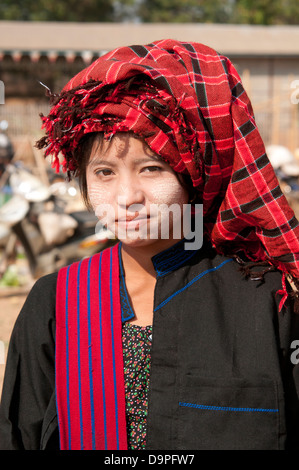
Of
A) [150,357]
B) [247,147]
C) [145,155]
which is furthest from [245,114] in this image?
[150,357]

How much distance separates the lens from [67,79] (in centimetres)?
1634

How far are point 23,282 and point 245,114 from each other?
569 cm

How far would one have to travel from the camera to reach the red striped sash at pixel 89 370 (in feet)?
4.68

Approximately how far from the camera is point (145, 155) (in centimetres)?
137

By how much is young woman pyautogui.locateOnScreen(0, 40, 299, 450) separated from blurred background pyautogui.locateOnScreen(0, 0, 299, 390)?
0.28 m

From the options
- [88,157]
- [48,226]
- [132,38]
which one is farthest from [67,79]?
[88,157]

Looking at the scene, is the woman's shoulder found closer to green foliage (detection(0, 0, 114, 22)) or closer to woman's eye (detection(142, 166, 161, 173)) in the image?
woman's eye (detection(142, 166, 161, 173))

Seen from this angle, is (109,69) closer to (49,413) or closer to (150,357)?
(150,357)

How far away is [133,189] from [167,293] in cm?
33

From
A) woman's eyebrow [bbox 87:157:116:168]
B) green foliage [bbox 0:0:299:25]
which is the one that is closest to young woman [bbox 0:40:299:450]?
woman's eyebrow [bbox 87:157:116:168]

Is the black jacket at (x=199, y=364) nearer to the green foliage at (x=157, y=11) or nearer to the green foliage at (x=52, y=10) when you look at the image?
the green foliage at (x=157, y=11)

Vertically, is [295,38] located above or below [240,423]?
above

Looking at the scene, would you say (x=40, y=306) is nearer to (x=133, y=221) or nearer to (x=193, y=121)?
(x=133, y=221)

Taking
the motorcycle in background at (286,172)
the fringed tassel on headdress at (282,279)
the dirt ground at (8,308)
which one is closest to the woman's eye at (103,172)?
the fringed tassel on headdress at (282,279)
